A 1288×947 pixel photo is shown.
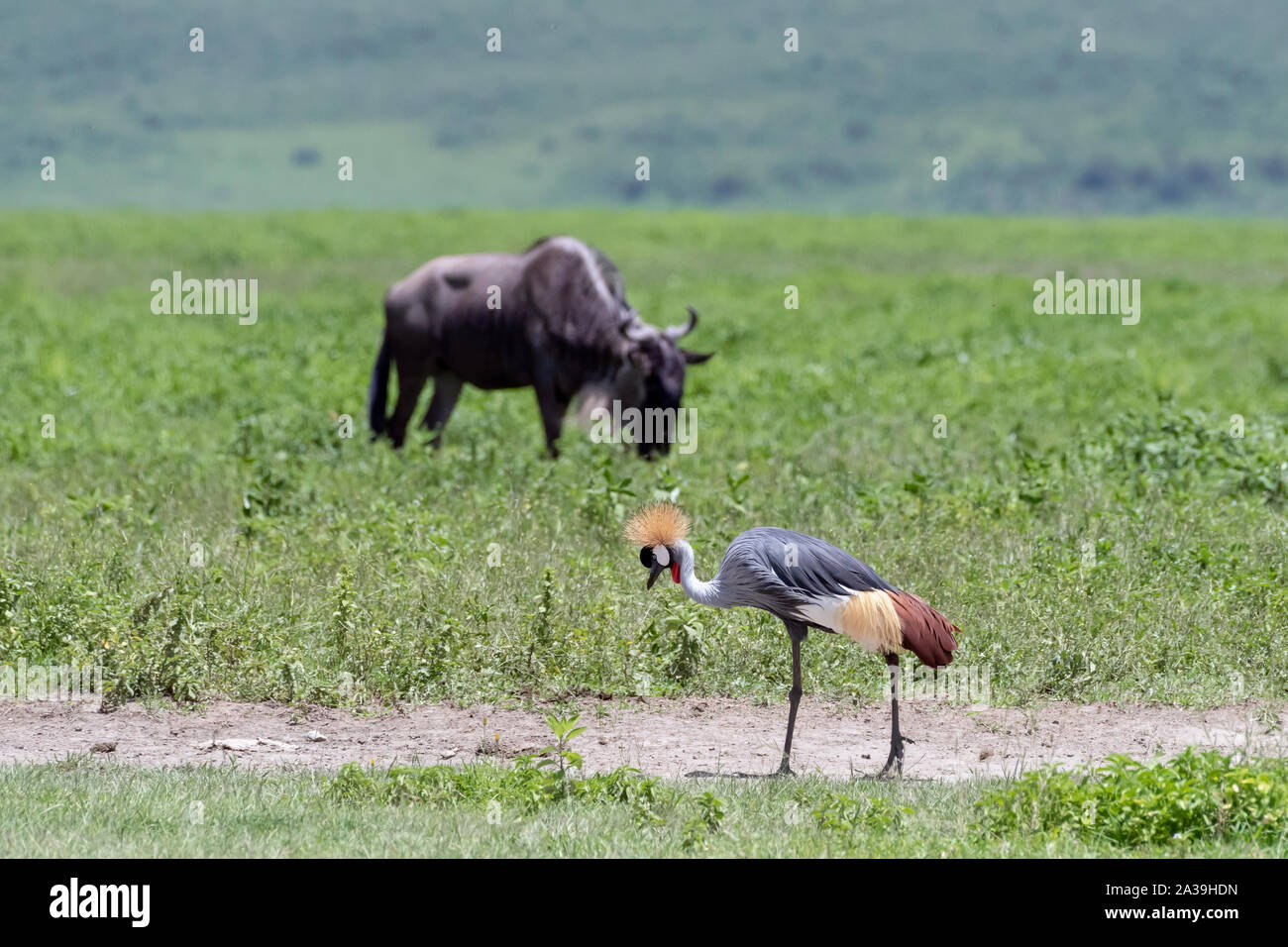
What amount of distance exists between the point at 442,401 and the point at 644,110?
153831mm

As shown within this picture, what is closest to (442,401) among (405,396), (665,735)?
(405,396)

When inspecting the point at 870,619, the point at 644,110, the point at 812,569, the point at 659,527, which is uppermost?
the point at 644,110

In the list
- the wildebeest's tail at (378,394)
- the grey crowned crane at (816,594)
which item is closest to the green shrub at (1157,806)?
the grey crowned crane at (816,594)

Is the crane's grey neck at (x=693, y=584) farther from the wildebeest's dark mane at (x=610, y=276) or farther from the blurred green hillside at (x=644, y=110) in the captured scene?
the blurred green hillside at (x=644, y=110)

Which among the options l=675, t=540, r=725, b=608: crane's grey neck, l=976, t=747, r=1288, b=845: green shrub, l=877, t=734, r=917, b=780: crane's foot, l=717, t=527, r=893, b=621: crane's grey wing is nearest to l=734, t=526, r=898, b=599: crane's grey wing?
l=717, t=527, r=893, b=621: crane's grey wing

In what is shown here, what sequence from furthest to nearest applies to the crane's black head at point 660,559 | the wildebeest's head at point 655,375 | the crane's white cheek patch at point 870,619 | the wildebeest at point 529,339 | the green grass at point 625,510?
the wildebeest at point 529,339 → the wildebeest's head at point 655,375 → the green grass at point 625,510 → the crane's black head at point 660,559 → the crane's white cheek patch at point 870,619

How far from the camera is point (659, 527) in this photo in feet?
25.4

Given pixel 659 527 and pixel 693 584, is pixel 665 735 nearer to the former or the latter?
pixel 693 584

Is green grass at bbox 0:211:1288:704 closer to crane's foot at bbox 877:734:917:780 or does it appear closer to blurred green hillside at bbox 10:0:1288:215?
crane's foot at bbox 877:734:917:780

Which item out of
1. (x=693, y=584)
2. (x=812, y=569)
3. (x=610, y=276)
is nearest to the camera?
(x=812, y=569)

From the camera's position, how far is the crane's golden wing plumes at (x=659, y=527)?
7.75m

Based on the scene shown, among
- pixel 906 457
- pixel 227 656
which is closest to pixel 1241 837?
pixel 227 656

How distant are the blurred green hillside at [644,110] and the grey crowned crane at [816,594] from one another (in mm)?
120914

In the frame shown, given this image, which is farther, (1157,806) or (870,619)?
(870,619)
